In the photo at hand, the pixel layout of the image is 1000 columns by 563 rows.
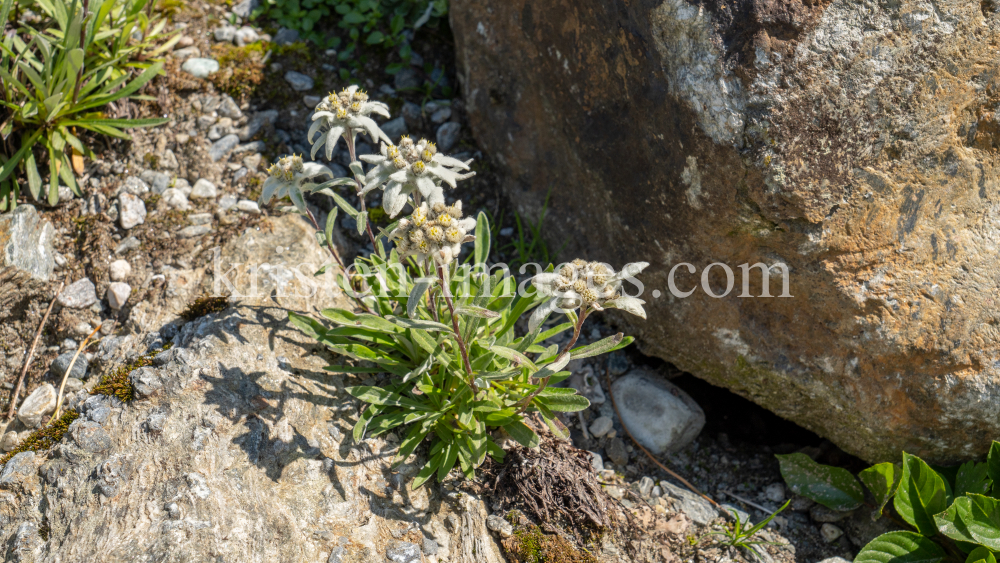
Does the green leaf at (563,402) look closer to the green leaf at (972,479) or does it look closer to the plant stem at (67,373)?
the green leaf at (972,479)

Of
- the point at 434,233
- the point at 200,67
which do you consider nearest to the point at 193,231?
the point at 200,67

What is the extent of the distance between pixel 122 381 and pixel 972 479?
430 cm

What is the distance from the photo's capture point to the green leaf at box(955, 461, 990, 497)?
10.6 ft

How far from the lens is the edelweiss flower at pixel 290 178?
2945 millimetres

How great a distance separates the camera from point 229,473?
2771 mm

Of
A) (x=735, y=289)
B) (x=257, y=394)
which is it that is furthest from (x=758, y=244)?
(x=257, y=394)

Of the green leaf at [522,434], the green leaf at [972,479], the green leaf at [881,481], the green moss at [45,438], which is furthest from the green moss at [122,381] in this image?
the green leaf at [972,479]

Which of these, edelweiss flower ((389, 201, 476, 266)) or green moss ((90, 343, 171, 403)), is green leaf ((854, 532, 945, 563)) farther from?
green moss ((90, 343, 171, 403))

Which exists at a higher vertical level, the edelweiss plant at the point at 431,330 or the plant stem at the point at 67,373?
the edelweiss plant at the point at 431,330

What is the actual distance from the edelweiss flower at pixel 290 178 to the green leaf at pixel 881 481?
324cm

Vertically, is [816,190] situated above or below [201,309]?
above

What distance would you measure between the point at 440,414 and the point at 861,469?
2.54 meters

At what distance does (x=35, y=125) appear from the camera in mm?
3811

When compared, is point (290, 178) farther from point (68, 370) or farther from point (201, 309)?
point (68, 370)
